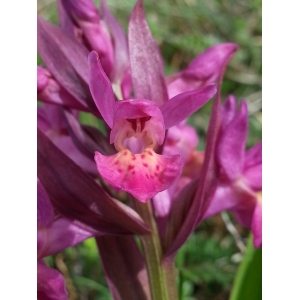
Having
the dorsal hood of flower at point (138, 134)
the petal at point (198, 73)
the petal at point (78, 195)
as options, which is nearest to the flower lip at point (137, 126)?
the dorsal hood of flower at point (138, 134)

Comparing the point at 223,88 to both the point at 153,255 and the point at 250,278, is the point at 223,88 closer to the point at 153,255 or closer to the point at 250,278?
the point at 250,278

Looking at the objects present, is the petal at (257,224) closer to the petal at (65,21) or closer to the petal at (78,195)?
the petal at (78,195)

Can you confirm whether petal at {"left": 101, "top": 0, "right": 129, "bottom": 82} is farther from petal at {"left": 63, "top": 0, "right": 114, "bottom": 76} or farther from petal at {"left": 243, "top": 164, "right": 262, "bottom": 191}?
petal at {"left": 243, "top": 164, "right": 262, "bottom": 191}

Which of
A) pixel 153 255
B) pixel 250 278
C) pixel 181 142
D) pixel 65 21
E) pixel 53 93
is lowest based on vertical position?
pixel 250 278

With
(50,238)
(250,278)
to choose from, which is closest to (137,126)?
(50,238)

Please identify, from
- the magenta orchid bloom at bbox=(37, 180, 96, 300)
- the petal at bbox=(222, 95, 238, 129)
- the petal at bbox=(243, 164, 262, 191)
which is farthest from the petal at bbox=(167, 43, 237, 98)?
the magenta orchid bloom at bbox=(37, 180, 96, 300)
